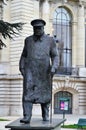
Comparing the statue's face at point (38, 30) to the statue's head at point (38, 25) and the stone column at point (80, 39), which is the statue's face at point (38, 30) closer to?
the statue's head at point (38, 25)

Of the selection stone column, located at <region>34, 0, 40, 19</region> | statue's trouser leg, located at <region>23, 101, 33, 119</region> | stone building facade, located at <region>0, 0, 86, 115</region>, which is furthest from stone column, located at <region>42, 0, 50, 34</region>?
statue's trouser leg, located at <region>23, 101, 33, 119</region>

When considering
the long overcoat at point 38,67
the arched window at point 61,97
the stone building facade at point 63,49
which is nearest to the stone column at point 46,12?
the stone building facade at point 63,49

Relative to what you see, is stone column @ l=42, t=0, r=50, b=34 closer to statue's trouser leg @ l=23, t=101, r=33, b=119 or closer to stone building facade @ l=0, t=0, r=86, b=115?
stone building facade @ l=0, t=0, r=86, b=115

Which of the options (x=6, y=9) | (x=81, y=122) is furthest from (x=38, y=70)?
(x=6, y=9)

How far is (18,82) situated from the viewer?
43.6 meters

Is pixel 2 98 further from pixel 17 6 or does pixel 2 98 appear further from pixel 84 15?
pixel 84 15

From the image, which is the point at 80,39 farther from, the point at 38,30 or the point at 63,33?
the point at 38,30

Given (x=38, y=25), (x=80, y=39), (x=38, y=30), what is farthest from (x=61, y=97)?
(x=38, y=25)

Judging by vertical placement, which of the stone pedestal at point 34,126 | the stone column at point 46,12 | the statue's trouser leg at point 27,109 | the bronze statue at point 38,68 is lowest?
the stone pedestal at point 34,126

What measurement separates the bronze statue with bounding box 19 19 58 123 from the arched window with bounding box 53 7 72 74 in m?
34.7

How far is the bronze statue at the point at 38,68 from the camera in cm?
1284

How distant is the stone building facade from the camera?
1738 inches

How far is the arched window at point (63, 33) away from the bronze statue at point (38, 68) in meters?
34.7

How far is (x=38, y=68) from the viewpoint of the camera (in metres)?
13.0
